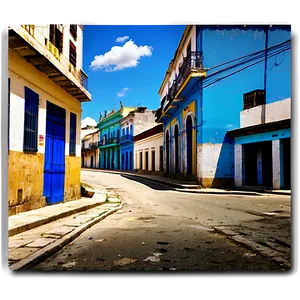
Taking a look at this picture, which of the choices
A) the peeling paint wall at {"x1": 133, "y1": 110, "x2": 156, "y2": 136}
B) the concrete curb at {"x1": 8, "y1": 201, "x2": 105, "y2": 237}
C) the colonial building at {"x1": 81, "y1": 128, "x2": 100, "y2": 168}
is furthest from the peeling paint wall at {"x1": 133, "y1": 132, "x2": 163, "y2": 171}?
the concrete curb at {"x1": 8, "y1": 201, "x2": 105, "y2": 237}

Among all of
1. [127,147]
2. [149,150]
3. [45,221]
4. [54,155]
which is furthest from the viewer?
[127,147]

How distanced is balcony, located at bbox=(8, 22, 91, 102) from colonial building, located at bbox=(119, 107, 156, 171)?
25.1m

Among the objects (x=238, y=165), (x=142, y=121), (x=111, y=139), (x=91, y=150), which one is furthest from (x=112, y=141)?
(x=238, y=165)

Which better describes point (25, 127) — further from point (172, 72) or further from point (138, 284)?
point (172, 72)

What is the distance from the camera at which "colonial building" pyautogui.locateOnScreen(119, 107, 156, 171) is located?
122 feet

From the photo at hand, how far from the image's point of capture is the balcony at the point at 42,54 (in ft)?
23.3

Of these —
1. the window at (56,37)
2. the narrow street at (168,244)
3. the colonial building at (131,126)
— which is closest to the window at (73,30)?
the window at (56,37)

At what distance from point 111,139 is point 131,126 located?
17.5ft

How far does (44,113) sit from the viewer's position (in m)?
9.42

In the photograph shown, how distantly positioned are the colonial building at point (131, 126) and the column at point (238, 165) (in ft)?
69.4

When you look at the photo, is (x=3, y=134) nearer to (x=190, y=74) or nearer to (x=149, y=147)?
(x=190, y=74)

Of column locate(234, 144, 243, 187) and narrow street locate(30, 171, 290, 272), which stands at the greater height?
column locate(234, 144, 243, 187)

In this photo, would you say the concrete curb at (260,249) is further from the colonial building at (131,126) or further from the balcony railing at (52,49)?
the colonial building at (131,126)

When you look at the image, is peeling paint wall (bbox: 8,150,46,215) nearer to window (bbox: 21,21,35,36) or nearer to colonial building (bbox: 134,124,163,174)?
window (bbox: 21,21,35,36)
